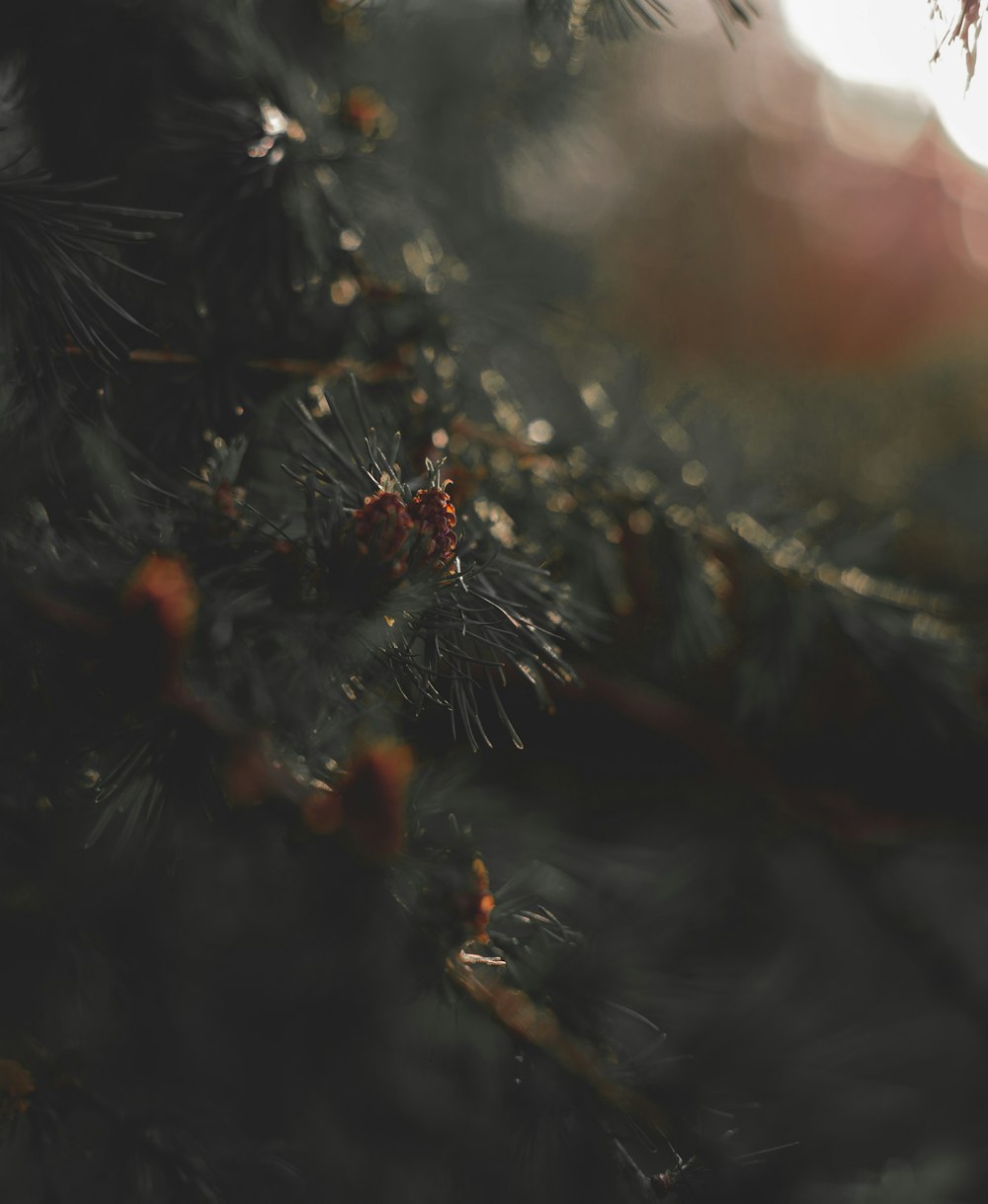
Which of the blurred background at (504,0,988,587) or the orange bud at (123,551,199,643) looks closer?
the orange bud at (123,551,199,643)

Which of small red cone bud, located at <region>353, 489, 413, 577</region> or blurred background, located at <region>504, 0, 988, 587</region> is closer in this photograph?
small red cone bud, located at <region>353, 489, 413, 577</region>

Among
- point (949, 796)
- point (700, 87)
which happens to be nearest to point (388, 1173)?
point (949, 796)

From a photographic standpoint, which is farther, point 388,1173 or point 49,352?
point 388,1173

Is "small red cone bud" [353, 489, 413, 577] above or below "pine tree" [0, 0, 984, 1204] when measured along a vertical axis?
above

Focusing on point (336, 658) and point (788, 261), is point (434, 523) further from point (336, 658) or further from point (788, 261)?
point (788, 261)

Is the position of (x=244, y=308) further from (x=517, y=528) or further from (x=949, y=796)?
(x=949, y=796)

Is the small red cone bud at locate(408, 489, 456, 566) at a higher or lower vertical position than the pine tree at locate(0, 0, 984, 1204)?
higher

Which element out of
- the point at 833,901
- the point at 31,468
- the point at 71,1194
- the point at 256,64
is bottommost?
the point at 833,901

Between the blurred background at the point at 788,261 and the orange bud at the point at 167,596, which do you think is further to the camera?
the blurred background at the point at 788,261
